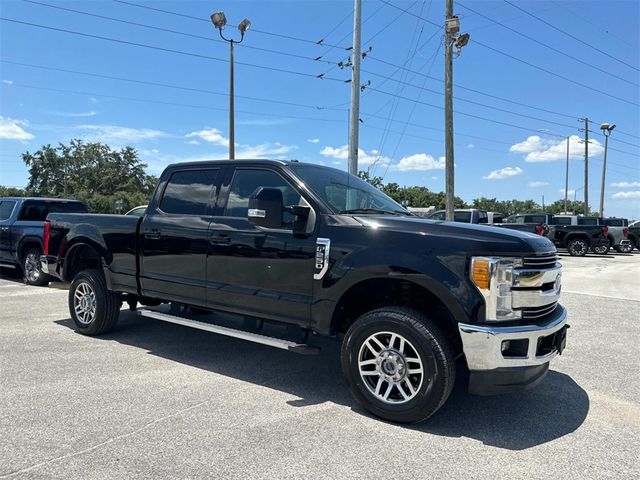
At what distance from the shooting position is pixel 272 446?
3314mm

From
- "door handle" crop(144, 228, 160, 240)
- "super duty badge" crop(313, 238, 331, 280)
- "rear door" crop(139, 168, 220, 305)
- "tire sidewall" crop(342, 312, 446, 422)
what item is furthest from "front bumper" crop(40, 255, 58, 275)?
"tire sidewall" crop(342, 312, 446, 422)

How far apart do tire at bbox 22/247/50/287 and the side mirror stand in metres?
7.74

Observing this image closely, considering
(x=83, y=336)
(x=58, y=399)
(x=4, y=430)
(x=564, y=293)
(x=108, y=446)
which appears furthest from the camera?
(x=564, y=293)

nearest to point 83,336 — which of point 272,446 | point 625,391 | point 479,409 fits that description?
point 272,446

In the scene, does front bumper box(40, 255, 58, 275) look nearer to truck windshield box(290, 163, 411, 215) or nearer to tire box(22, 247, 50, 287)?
truck windshield box(290, 163, 411, 215)

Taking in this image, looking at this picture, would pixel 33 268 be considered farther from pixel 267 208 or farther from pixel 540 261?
pixel 540 261

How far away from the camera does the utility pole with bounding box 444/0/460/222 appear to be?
1731cm

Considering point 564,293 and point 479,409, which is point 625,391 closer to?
point 479,409

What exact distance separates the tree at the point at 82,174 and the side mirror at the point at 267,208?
60.2 meters

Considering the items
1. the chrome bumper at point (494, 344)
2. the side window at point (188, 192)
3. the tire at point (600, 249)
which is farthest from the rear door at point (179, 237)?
the tire at point (600, 249)

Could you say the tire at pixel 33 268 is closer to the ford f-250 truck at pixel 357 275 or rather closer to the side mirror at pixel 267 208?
the ford f-250 truck at pixel 357 275

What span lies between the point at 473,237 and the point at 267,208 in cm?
167

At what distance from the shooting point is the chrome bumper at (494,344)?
3414 millimetres

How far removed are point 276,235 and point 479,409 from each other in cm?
224
